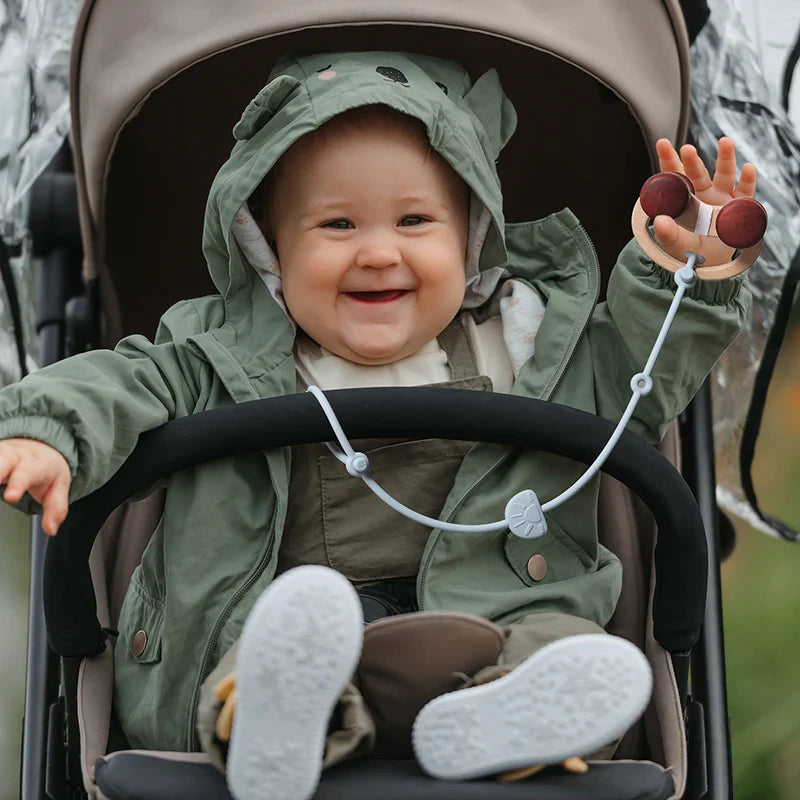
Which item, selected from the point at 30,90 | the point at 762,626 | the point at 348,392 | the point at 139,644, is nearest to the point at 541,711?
the point at 348,392

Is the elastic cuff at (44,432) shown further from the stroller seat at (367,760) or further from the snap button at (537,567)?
the snap button at (537,567)

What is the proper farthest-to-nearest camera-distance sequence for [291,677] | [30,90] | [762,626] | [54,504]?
Result: [762,626] < [30,90] < [54,504] < [291,677]

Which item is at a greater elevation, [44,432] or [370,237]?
[370,237]

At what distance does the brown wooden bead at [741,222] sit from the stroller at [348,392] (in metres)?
0.21

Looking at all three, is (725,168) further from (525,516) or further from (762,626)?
(762,626)

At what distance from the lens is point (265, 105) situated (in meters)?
1.42

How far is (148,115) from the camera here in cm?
167

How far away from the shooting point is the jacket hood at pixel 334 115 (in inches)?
54.9

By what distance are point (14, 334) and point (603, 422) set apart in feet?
→ 3.93

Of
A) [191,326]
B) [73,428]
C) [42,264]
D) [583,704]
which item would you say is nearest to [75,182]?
[42,264]

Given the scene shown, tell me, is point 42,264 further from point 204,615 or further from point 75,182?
point 204,615

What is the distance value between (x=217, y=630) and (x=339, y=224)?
424mm

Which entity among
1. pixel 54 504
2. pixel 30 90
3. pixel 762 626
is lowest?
pixel 762 626

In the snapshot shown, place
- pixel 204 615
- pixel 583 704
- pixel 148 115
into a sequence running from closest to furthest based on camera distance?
pixel 583 704 < pixel 204 615 < pixel 148 115
